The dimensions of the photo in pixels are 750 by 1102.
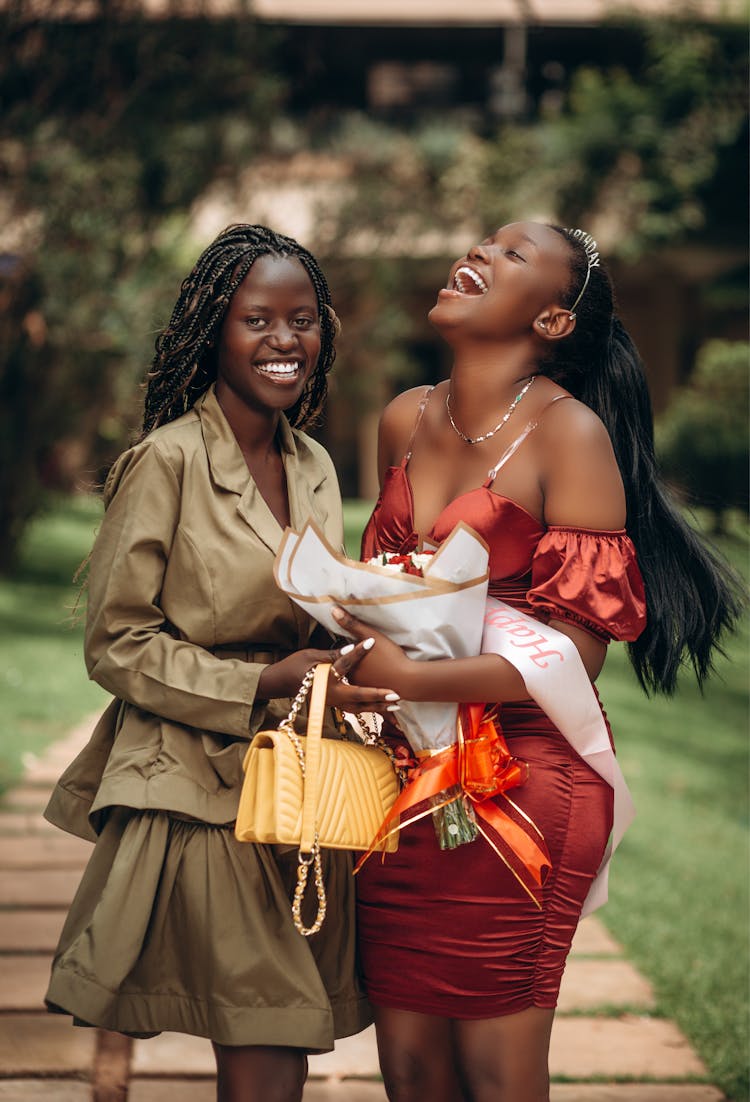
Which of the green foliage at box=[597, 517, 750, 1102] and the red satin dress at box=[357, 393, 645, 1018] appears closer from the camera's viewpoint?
the red satin dress at box=[357, 393, 645, 1018]

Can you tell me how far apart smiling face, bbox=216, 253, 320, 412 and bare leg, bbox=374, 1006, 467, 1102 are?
1.19 m

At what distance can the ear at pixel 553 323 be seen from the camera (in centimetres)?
256

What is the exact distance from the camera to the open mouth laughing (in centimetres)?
251

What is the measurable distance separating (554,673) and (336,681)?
0.38m

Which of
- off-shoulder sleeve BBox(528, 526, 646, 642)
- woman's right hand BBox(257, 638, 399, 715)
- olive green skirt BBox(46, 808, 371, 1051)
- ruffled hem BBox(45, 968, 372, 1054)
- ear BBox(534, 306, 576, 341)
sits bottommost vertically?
ruffled hem BBox(45, 968, 372, 1054)

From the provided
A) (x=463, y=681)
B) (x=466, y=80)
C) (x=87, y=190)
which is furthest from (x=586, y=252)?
(x=466, y=80)

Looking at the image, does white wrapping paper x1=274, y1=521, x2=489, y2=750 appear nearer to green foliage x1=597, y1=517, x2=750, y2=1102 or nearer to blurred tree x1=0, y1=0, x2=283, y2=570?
green foliage x1=597, y1=517, x2=750, y2=1102

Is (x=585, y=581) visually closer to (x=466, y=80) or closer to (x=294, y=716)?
(x=294, y=716)

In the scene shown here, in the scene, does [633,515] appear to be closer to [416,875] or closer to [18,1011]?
[416,875]

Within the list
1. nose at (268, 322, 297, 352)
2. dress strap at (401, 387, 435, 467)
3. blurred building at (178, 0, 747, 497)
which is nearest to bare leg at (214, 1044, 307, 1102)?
dress strap at (401, 387, 435, 467)

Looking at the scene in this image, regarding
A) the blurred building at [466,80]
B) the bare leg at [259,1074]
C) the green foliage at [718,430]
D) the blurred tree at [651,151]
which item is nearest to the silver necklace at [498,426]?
the bare leg at [259,1074]

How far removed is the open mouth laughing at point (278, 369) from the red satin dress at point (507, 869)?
1.28 feet

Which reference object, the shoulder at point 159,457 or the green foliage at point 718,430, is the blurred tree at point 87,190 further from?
the shoulder at point 159,457

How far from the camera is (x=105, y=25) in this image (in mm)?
11727
